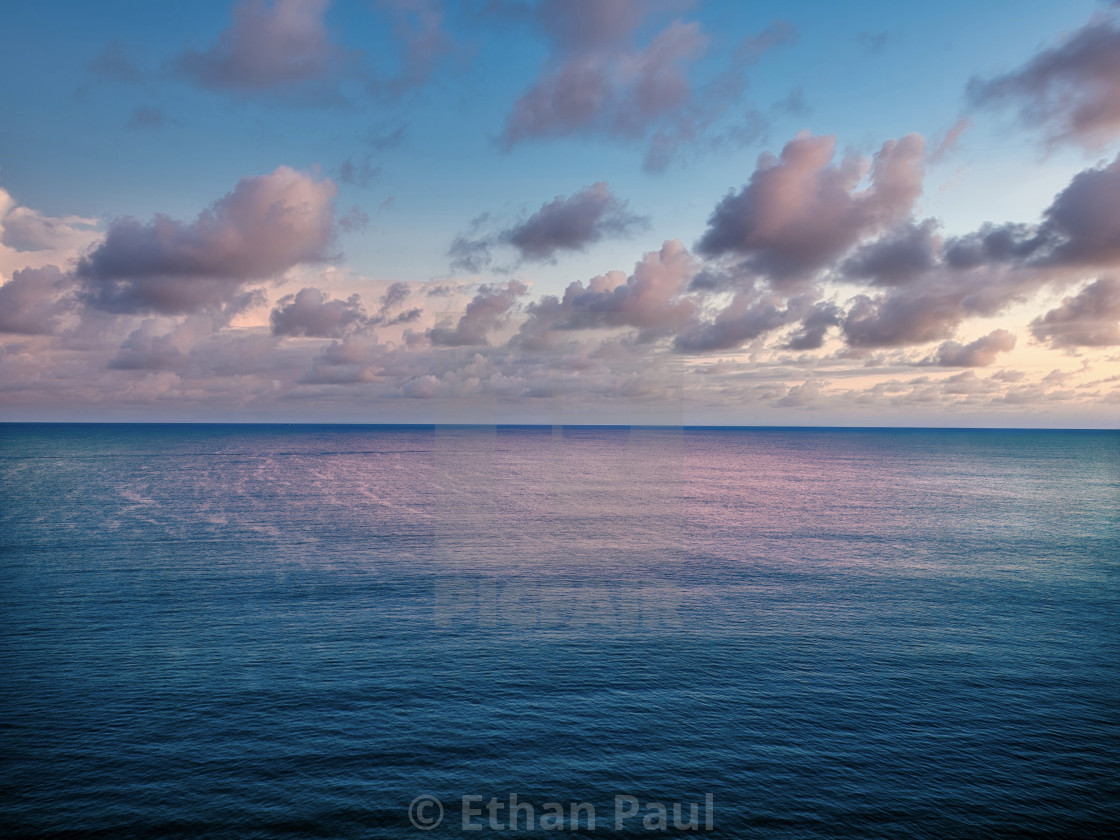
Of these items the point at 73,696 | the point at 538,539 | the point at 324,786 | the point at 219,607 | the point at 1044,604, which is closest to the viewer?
the point at 324,786

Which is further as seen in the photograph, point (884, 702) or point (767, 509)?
point (767, 509)

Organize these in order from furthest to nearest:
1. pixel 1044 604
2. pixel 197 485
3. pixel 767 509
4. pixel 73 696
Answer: pixel 197 485 < pixel 767 509 < pixel 1044 604 < pixel 73 696

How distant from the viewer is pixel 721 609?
79000mm

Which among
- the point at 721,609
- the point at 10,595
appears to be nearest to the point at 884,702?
the point at 721,609

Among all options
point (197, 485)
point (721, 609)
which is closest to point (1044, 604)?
point (721, 609)

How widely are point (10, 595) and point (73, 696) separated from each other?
118 ft

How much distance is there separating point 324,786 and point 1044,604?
3356 inches

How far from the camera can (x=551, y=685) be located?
57.1 metres

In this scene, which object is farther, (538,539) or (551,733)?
(538,539)

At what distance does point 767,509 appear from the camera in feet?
532

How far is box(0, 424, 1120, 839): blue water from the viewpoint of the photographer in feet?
136

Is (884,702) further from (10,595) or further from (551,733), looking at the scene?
(10,595)

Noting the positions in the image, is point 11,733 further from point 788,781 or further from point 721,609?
point 721,609

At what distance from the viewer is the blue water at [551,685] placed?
41531 millimetres
